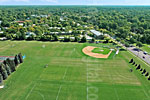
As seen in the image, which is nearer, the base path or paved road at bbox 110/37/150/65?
paved road at bbox 110/37/150/65

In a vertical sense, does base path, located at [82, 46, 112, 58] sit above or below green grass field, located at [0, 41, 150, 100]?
above

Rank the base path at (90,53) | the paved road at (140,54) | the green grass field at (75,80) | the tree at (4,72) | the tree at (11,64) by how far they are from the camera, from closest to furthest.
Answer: the green grass field at (75,80), the tree at (4,72), the tree at (11,64), the paved road at (140,54), the base path at (90,53)

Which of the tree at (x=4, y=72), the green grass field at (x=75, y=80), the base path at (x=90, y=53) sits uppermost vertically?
the tree at (x=4, y=72)

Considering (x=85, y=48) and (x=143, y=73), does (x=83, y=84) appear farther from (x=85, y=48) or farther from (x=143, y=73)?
(x=85, y=48)

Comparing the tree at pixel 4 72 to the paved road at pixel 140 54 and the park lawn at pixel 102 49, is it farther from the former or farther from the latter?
the paved road at pixel 140 54

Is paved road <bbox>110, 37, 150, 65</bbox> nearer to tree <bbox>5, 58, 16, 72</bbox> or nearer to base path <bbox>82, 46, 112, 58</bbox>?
base path <bbox>82, 46, 112, 58</bbox>

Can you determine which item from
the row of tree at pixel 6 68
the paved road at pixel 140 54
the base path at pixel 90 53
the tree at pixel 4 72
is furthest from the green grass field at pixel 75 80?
the paved road at pixel 140 54

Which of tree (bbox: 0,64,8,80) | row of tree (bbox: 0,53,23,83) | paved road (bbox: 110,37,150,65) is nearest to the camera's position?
tree (bbox: 0,64,8,80)

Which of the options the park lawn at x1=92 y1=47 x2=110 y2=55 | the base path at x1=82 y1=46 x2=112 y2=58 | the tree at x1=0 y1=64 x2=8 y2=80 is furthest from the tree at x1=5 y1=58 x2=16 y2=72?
the park lawn at x1=92 y1=47 x2=110 y2=55
